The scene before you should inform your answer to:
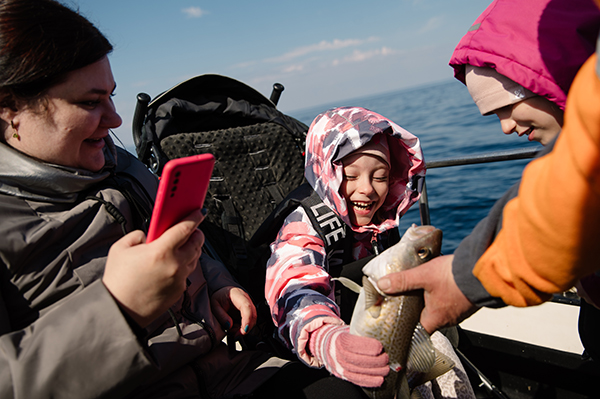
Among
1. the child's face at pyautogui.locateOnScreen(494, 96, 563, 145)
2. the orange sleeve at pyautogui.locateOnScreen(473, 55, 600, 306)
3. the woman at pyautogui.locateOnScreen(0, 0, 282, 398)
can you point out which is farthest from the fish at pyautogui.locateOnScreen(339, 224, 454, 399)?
the child's face at pyautogui.locateOnScreen(494, 96, 563, 145)

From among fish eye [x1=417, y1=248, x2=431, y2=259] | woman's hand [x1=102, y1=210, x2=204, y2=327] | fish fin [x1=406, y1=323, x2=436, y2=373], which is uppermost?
woman's hand [x1=102, y1=210, x2=204, y2=327]

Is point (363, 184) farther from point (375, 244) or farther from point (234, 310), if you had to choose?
point (234, 310)

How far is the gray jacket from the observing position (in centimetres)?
115

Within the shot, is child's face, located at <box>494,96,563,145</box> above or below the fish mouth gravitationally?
above

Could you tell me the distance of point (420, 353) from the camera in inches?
66.5

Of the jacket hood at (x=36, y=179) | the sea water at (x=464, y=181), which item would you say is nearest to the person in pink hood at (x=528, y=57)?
the jacket hood at (x=36, y=179)

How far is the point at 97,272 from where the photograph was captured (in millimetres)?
1551

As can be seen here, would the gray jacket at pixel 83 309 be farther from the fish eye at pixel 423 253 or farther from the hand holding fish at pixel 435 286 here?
the fish eye at pixel 423 253

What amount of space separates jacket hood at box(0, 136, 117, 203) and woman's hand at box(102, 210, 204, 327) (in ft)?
1.87

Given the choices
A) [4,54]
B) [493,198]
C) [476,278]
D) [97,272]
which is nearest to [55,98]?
[4,54]

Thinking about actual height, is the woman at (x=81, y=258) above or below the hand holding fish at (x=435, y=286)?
above

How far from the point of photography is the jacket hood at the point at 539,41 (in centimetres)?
167

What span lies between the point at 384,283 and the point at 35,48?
5.53 feet

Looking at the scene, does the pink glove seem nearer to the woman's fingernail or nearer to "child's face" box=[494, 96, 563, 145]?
the woman's fingernail
